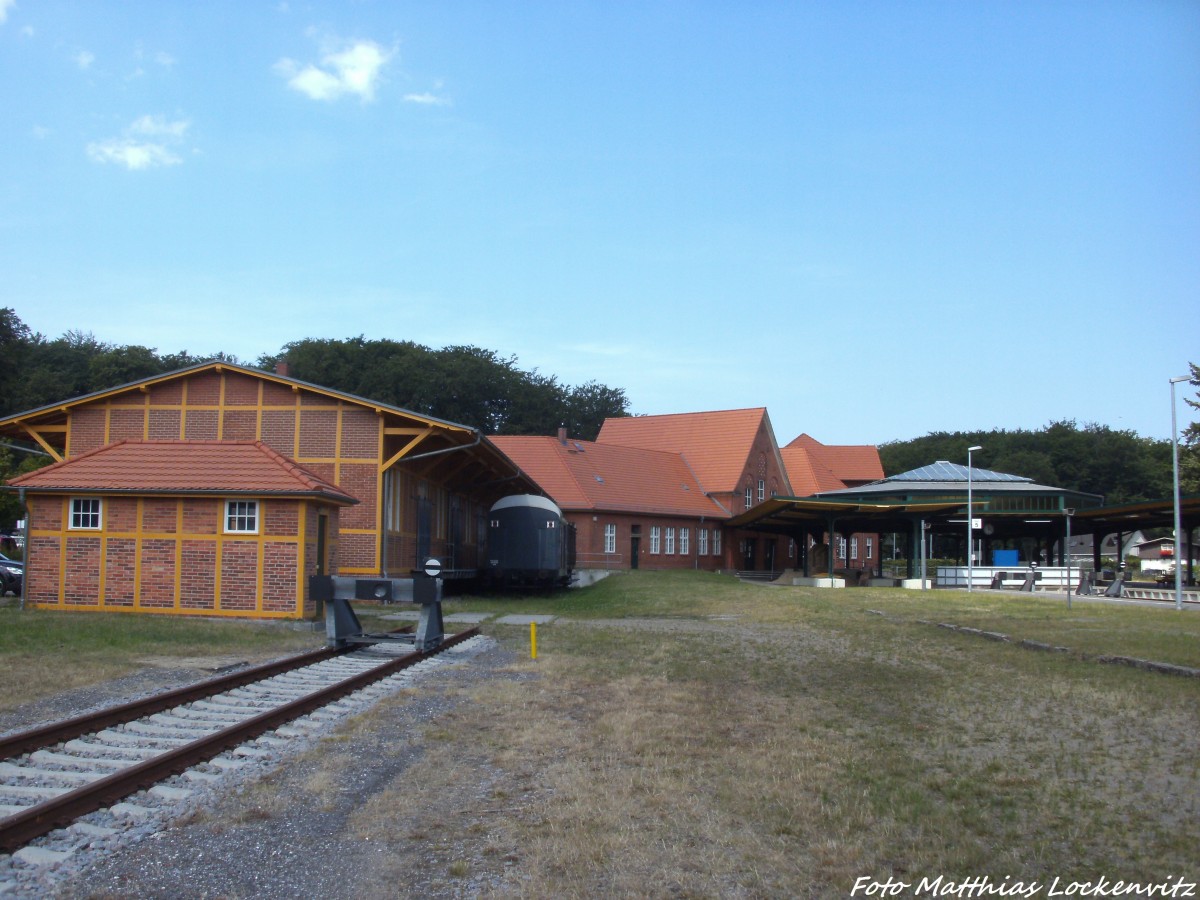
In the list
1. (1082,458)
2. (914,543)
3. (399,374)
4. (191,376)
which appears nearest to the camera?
(191,376)

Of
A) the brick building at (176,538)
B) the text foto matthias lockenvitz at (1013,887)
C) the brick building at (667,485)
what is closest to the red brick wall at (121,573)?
the brick building at (176,538)

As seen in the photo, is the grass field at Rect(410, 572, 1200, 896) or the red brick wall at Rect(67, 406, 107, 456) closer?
the grass field at Rect(410, 572, 1200, 896)

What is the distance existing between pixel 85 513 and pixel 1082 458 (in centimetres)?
10128

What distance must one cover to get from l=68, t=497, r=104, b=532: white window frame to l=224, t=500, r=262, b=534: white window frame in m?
2.45

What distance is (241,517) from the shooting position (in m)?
19.6

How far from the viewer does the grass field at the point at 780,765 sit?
577 cm

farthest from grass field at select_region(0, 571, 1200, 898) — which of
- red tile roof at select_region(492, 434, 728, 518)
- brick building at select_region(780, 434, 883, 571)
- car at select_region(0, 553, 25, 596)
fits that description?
brick building at select_region(780, 434, 883, 571)

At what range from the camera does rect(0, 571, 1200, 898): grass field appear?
5.77 metres

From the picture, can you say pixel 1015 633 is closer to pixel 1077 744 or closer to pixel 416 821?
pixel 1077 744

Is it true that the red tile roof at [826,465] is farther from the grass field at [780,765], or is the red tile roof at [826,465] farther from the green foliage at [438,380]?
the grass field at [780,765]

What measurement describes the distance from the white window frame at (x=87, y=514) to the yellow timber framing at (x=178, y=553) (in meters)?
0.06

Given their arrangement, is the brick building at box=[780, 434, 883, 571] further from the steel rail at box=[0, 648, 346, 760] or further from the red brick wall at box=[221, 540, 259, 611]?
the steel rail at box=[0, 648, 346, 760]

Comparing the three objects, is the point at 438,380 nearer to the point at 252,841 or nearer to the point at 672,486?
the point at 672,486

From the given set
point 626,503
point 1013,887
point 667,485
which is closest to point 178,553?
point 1013,887
